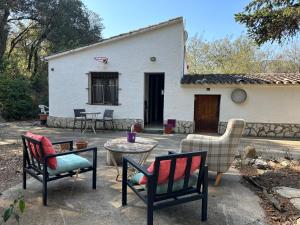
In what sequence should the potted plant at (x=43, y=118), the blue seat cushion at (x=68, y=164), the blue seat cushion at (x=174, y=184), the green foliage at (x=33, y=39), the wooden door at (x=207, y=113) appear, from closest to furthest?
the blue seat cushion at (x=174, y=184) < the blue seat cushion at (x=68, y=164) < the wooden door at (x=207, y=113) < the potted plant at (x=43, y=118) < the green foliage at (x=33, y=39)

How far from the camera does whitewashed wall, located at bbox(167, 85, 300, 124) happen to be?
9.88 m

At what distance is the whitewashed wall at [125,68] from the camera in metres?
10.2

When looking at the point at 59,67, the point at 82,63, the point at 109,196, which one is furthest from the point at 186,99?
the point at 109,196

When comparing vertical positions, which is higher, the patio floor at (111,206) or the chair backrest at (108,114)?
the chair backrest at (108,114)

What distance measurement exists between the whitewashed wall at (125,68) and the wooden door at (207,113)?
1.16 m

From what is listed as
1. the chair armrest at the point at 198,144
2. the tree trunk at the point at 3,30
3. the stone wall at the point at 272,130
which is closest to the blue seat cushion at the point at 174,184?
the chair armrest at the point at 198,144

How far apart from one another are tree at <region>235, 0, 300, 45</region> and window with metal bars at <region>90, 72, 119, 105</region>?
234 inches

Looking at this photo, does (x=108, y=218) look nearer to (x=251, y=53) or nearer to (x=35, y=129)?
(x=35, y=129)

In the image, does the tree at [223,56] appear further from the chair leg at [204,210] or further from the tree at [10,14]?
the chair leg at [204,210]

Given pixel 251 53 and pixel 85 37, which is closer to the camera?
pixel 85 37

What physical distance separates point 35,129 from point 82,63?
11.0 feet

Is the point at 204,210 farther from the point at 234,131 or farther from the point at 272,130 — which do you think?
the point at 272,130

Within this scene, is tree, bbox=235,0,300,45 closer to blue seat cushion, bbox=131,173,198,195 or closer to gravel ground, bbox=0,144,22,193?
blue seat cushion, bbox=131,173,198,195

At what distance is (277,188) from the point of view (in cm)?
429
